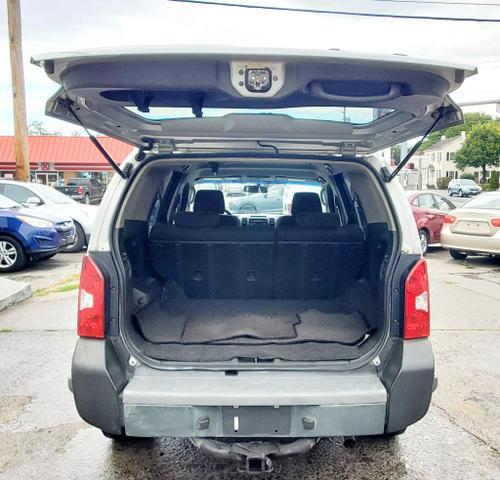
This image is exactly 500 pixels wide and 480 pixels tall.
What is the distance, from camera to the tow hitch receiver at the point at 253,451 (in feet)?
7.27

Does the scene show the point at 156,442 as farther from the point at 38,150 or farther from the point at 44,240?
the point at 38,150

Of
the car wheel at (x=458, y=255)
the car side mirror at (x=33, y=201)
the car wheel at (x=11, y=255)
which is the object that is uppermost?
the car side mirror at (x=33, y=201)

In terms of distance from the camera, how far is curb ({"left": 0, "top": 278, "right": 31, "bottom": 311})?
621cm

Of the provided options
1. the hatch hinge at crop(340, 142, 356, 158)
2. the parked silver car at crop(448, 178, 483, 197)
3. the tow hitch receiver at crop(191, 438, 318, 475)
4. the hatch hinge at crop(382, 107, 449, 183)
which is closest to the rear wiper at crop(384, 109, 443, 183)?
the hatch hinge at crop(382, 107, 449, 183)

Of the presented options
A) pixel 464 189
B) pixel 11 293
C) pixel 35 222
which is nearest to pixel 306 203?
pixel 11 293

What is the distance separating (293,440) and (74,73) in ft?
6.36

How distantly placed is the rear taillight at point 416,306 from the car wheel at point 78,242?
9.21 metres

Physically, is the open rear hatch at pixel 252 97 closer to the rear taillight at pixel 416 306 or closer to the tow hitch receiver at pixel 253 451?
the rear taillight at pixel 416 306

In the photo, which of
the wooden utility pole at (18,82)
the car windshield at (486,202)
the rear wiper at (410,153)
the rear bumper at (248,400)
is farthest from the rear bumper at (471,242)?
the wooden utility pole at (18,82)

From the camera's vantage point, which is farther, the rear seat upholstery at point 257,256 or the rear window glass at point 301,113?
the rear seat upholstery at point 257,256

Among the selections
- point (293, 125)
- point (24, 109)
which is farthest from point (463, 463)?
point (24, 109)

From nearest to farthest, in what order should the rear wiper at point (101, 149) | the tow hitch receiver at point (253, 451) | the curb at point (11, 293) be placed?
the tow hitch receiver at point (253, 451), the rear wiper at point (101, 149), the curb at point (11, 293)

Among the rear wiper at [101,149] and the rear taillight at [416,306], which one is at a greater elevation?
the rear wiper at [101,149]

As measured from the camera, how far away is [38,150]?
33.9 m
